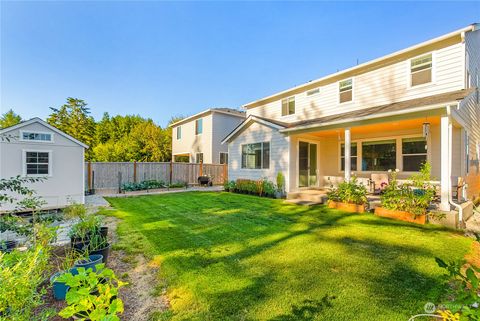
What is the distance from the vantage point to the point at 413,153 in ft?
29.7

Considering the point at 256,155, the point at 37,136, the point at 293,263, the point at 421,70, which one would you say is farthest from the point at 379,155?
the point at 37,136

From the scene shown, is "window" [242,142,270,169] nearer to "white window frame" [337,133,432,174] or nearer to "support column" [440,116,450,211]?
"white window frame" [337,133,432,174]

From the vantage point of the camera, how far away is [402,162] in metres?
9.33

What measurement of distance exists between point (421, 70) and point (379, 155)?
3548mm

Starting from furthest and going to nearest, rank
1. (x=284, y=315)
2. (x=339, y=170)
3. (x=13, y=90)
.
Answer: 1. (x=339, y=170)
2. (x=13, y=90)
3. (x=284, y=315)

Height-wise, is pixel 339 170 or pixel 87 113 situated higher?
pixel 87 113

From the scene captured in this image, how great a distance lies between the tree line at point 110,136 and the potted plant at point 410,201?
24.3 m

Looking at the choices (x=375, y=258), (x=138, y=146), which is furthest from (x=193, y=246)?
(x=138, y=146)

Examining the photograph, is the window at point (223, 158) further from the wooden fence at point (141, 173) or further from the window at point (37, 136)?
the window at point (37, 136)

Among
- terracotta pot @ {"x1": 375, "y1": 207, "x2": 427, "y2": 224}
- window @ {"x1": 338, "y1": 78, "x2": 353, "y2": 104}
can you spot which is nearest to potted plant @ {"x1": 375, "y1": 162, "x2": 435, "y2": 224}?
terracotta pot @ {"x1": 375, "y1": 207, "x2": 427, "y2": 224}

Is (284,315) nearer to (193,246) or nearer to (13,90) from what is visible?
(193,246)

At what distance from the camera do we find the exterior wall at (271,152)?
1040 cm

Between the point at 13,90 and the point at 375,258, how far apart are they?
12.1m

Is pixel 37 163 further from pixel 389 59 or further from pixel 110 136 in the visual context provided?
pixel 110 136
